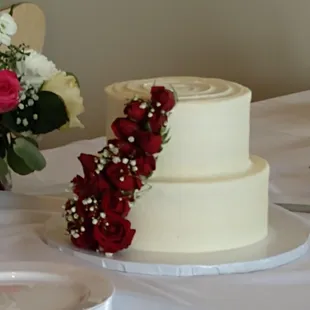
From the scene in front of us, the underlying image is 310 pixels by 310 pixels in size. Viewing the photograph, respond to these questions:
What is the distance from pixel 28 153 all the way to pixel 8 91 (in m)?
0.11

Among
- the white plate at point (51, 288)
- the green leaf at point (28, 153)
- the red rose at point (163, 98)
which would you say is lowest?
the white plate at point (51, 288)

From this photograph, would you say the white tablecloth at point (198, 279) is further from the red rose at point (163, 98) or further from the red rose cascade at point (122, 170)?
the red rose at point (163, 98)

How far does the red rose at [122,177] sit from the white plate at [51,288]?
0.15 metres

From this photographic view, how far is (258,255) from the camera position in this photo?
943 millimetres

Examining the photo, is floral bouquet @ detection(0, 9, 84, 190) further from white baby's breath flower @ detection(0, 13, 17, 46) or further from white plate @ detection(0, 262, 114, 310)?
white plate @ detection(0, 262, 114, 310)

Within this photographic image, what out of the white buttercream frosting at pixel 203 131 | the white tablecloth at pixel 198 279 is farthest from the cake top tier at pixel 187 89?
the white tablecloth at pixel 198 279

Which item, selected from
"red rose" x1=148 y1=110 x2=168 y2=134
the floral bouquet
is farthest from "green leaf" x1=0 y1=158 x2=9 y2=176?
"red rose" x1=148 y1=110 x2=168 y2=134

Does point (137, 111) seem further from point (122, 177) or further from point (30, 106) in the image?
point (30, 106)

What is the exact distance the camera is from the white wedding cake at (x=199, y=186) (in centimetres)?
94

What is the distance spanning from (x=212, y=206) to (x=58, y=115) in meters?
0.27

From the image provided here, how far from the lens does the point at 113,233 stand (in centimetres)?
93

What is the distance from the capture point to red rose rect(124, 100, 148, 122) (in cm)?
91

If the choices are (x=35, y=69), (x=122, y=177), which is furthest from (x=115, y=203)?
(x=35, y=69)

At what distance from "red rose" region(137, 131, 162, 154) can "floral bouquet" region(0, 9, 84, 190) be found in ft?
0.62
